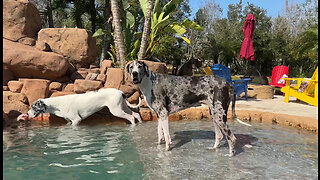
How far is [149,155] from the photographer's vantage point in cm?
408

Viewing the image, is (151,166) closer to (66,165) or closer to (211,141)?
(66,165)

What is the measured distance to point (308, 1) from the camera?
31250mm

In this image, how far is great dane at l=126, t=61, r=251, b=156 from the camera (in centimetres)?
420

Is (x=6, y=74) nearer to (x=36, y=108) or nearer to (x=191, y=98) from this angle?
(x=36, y=108)

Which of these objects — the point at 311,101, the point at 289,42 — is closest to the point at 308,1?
the point at 289,42

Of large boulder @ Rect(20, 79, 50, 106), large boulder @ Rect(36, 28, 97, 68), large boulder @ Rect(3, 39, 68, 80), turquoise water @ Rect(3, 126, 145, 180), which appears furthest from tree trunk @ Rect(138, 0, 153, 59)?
turquoise water @ Rect(3, 126, 145, 180)

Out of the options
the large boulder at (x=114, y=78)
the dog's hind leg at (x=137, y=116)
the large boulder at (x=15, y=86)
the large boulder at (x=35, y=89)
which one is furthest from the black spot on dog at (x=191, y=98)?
the large boulder at (x=15, y=86)

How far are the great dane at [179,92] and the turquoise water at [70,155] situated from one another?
A: 0.83 meters

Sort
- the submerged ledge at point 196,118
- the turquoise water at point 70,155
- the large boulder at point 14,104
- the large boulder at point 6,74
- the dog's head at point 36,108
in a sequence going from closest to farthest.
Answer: the turquoise water at point 70,155
the dog's head at point 36,108
the submerged ledge at point 196,118
the large boulder at point 14,104
the large boulder at point 6,74

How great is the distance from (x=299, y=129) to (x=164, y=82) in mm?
3318

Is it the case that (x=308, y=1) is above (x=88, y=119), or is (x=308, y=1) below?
above

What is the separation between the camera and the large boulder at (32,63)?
709cm

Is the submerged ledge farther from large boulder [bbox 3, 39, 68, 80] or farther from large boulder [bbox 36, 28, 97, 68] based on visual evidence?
large boulder [bbox 36, 28, 97, 68]

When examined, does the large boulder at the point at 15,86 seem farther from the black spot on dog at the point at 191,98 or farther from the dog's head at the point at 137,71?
the black spot on dog at the point at 191,98
